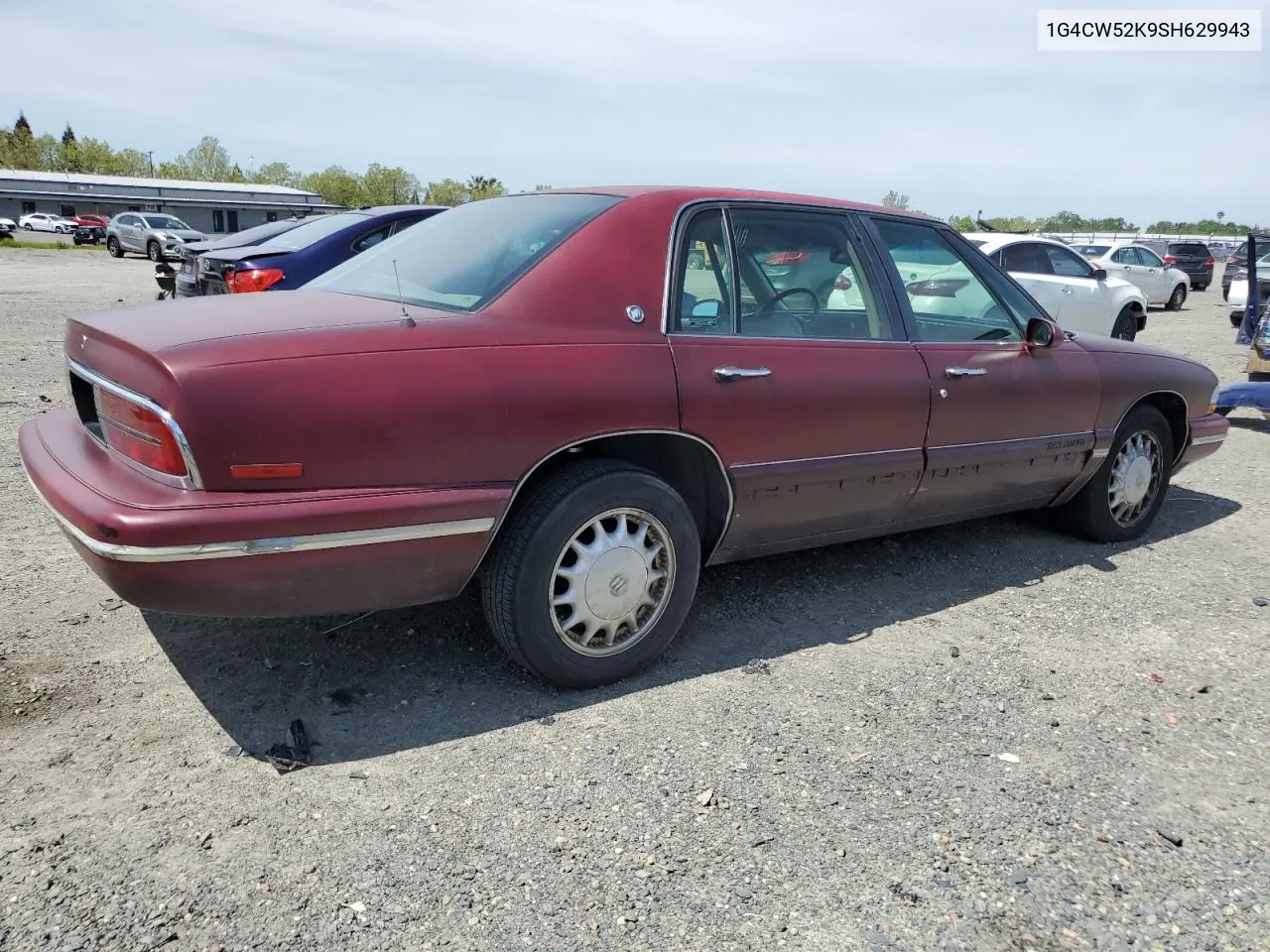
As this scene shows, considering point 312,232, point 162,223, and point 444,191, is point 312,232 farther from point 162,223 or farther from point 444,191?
point 444,191

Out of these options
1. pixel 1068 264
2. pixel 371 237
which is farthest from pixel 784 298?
pixel 1068 264

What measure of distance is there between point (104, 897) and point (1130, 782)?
2.68 meters

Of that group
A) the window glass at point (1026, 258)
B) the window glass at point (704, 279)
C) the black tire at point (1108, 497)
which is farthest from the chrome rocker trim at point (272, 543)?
the window glass at point (1026, 258)

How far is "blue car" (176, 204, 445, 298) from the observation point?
7711 mm

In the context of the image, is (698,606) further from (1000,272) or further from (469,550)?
(1000,272)

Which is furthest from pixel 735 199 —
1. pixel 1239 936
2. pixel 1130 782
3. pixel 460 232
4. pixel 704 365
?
pixel 1239 936

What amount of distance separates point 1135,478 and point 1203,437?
60 cm

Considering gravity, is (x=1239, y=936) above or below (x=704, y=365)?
below

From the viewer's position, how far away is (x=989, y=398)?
4023mm

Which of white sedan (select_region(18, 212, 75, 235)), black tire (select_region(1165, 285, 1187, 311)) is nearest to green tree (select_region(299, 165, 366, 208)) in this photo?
white sedan (select_region(18, 212, 75, 235))

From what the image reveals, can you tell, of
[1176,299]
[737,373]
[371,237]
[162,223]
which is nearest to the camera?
[737,373]

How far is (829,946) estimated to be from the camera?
2.10 meters

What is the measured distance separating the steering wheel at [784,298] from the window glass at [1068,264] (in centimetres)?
1001

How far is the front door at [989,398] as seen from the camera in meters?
3.92
